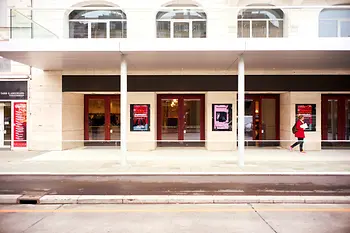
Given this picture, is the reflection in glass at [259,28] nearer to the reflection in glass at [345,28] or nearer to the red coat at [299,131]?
the reflection in glass at [345,28]

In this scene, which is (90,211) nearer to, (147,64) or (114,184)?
(114,184)

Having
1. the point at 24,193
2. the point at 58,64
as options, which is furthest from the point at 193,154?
the point at 24,193

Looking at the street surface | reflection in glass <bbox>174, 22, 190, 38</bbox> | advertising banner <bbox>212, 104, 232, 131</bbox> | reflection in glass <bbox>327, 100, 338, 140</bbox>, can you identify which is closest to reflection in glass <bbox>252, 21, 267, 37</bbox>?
reflection in glass <bbox>174, 22, 190, 38</bbox>

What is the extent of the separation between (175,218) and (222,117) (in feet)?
32.2

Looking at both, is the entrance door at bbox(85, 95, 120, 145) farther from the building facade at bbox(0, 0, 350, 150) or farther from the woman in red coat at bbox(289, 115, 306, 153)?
the woman in red coat at bbox(289, 115, 306, 153)

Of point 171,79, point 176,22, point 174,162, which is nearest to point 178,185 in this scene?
point 174,162

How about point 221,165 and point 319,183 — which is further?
point 221,165

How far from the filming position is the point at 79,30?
566 inches

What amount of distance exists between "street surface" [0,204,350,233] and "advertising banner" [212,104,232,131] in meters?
8.67

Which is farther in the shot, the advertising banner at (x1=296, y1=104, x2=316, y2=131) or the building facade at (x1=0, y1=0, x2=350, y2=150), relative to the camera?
the advertising banner at (x1=296, y1=104, x2=316, y2=131)

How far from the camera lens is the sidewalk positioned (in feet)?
33.4

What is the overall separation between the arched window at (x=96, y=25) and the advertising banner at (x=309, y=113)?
28.1ft

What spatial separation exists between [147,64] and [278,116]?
24.6 ft

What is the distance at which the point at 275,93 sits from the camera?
1656 cm
